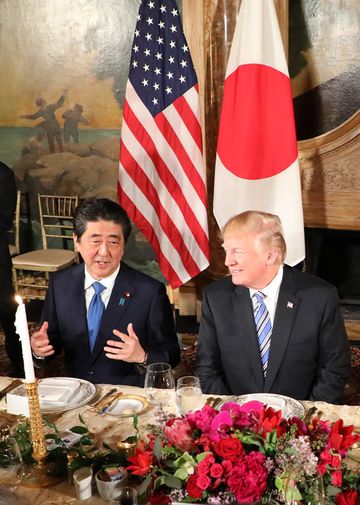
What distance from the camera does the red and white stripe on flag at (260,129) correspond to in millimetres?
4195

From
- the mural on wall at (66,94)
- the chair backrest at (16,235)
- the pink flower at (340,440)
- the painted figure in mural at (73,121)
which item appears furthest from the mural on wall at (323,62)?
the pink flower at (340,440)

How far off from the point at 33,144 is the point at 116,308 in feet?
14.6

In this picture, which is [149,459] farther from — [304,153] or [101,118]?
[101,118]

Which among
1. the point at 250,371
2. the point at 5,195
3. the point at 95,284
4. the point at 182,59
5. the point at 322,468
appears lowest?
the point at 250,371

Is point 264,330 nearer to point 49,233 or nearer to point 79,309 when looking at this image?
point 79,309

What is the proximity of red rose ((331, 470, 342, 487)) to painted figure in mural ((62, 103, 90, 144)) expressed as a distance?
18.4 feet

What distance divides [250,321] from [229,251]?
1.03ft

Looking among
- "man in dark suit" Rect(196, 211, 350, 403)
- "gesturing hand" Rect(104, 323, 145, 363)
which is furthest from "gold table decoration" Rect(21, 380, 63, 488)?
"man in dark suit" Rect(196, 211, 350, 403)

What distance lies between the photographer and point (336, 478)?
1.48 m

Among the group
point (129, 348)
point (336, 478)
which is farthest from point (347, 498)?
point (129, 348)

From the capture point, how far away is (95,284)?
2908 millimetres

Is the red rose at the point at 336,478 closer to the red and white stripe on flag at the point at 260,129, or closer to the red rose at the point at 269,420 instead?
the red rose at the point at 269,420

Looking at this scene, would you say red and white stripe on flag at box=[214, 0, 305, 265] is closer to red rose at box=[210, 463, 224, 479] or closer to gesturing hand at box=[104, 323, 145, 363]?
gesturing hand at box=[104, 323, 145, 363]

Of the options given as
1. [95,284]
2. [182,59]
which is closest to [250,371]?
[95,284]
